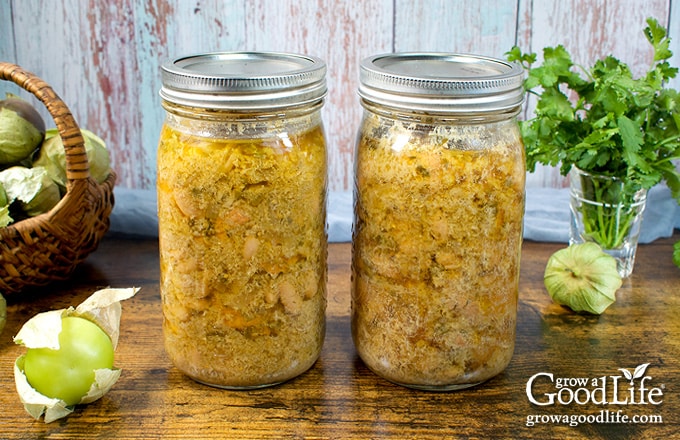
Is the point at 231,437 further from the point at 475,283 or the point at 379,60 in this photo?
the point at 379,60

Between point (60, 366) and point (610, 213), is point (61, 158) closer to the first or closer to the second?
point (60, 366)

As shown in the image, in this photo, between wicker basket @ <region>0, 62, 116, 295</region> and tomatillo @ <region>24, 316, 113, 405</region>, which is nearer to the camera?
tomatillo @ <region>24, 316, 113, 405</region>

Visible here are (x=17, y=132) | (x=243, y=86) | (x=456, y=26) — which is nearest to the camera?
(x=243, y=86)

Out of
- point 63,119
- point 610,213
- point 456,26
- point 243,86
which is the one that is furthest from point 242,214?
point 456,26

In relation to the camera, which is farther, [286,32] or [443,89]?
[286,32]

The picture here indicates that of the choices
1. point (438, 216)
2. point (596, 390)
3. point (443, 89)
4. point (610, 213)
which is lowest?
point (596, 390)

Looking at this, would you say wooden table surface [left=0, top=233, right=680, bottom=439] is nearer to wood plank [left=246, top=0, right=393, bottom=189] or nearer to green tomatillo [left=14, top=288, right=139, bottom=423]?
green tomatillo [left=14, top=288, right=139, bottom=423]

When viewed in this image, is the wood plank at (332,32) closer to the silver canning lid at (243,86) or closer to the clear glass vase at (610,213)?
the clear glass vase at (610,213)

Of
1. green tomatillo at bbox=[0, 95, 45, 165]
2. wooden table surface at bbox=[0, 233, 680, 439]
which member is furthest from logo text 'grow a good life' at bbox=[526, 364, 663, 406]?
green tomatillo at bbox=[0, 95, 45, 165]
